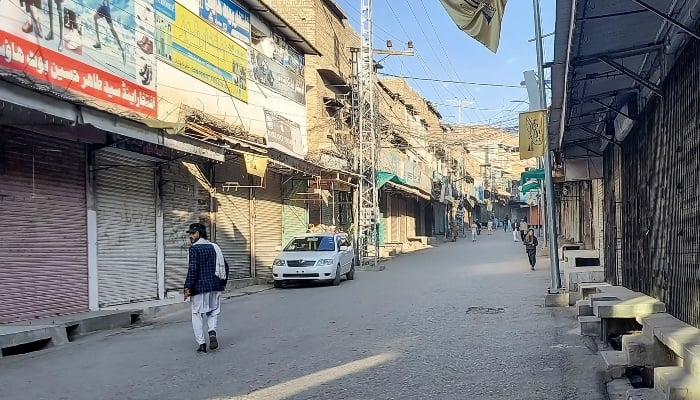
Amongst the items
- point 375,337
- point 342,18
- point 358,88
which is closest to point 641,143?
point 375,337

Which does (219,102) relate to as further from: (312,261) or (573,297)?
(573,297)

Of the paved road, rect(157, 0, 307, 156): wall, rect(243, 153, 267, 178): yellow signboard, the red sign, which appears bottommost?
the paved road

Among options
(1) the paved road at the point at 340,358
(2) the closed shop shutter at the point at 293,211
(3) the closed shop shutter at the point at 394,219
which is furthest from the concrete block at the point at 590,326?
(3) the closed shop shutter at the point at 394,219

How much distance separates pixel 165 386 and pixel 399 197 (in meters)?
39.5

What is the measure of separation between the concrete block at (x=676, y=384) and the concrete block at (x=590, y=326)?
4.55 meters

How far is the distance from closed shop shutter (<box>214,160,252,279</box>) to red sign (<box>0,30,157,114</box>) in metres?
4.71

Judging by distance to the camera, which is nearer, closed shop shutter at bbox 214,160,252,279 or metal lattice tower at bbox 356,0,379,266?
closed shop shutter at bbox 214,160,252,279

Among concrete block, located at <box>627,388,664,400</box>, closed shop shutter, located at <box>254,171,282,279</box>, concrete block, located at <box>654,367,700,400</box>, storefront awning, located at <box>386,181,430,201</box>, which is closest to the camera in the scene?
concrete block, located at <box>654,367,700,400</box>

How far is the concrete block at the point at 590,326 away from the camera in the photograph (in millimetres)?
9521

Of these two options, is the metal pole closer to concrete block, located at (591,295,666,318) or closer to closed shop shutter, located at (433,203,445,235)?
concrete block, located at (591,295,666,318)

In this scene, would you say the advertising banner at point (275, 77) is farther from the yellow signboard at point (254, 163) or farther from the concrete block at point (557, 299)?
the concrete block at point (557, 299)

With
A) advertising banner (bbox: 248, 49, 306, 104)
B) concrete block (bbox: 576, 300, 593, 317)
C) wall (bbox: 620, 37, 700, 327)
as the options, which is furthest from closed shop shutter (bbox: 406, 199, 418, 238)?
wall (bbox: 620, 37, 700, 327)

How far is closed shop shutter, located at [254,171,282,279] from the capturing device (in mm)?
22297

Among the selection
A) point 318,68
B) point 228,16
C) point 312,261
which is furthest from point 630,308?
point 318,68
